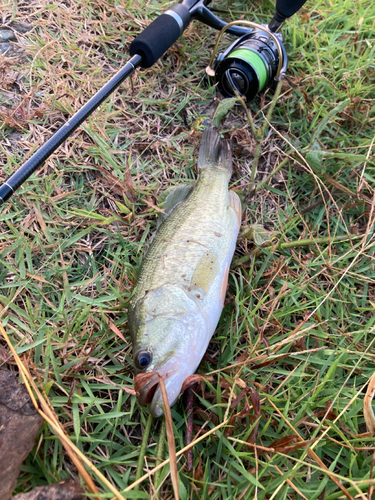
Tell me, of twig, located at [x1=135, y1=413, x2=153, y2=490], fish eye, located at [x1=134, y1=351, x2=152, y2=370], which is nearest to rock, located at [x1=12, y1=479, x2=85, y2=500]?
twig, located at [x1=135, y1=413, x2=153, y2=490]

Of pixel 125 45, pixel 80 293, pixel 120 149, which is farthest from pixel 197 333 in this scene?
pixel 125 45

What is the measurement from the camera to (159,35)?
Result: 2.88 m

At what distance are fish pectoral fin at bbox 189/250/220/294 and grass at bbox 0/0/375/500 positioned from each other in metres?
0.33

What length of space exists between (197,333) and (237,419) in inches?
21.6

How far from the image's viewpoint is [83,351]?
222cm

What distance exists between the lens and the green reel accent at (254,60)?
2963 mm

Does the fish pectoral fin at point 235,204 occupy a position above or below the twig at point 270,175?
above

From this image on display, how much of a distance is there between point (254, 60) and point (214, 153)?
92 cm

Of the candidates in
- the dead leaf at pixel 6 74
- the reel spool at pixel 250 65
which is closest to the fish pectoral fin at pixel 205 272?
the reel spool at pixel 250 65

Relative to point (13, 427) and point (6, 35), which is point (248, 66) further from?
point (13, 427)

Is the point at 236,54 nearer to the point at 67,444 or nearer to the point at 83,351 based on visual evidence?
the point at 83,351

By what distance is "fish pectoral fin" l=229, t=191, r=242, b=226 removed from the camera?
2643 millimetres

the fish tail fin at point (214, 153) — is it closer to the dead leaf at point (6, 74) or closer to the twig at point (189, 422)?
the twig at point (189, 422)

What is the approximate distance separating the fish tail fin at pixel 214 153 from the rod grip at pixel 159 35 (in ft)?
2.47
